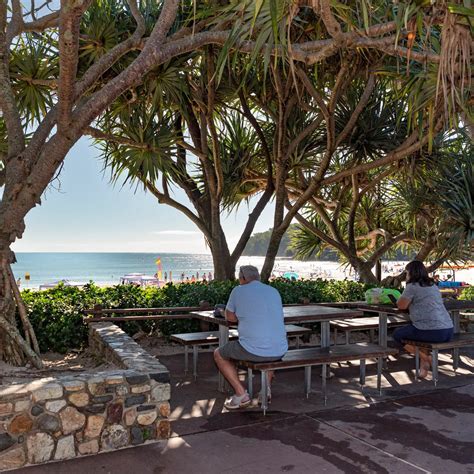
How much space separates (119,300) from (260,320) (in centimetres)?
336

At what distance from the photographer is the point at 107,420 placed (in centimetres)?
379

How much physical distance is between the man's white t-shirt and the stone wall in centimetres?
86

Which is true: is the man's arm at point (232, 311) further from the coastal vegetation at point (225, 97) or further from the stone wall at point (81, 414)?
the coastal vegetation at point (225, 97)

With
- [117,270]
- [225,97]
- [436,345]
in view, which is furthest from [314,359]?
[117,270]

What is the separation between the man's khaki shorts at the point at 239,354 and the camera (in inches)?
178

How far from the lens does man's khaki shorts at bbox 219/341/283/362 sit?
4.53 metres

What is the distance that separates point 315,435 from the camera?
4.04 metres

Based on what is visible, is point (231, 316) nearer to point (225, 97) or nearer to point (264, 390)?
point (264, 390)

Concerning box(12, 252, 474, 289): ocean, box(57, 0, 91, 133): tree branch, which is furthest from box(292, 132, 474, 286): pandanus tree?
box(12, 252, 474, 289): ocean

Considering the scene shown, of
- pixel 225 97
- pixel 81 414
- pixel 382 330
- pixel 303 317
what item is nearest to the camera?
pixel 81 414

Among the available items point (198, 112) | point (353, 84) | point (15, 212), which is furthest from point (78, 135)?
point (353, 84)

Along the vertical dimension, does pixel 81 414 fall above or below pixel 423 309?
below

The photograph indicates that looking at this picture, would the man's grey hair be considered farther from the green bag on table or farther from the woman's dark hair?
the green bag on table

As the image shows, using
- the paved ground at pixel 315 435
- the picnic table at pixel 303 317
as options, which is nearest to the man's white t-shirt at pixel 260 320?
the picnic table at pixel 303 317
